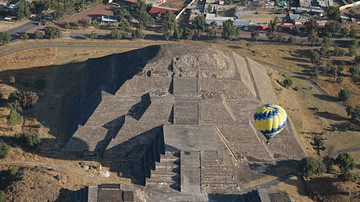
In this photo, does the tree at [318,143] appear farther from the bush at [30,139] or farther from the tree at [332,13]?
the tree at [332,13]

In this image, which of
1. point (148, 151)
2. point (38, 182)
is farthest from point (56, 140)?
point (148, 151)

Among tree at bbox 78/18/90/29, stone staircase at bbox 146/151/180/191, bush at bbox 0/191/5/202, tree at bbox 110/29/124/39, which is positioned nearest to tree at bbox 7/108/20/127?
bush at bbox 0/191/5/202

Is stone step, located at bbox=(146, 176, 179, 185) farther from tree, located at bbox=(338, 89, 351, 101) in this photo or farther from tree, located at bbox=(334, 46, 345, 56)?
tree, located at bbox=(334, 46, 345, 56)

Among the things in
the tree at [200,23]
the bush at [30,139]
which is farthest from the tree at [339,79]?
the bush at [30,139]

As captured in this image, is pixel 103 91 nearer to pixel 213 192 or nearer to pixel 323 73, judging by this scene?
pixel 213 192

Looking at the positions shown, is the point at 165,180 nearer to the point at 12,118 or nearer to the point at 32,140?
the point at 32,140

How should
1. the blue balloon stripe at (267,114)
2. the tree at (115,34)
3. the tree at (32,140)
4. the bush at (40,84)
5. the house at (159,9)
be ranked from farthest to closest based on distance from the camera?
the house at (159,9)
the tree at (115,34)
the bush at (40,84)
the tree at (32,140)
the blue balloon stripe at (267,114)
